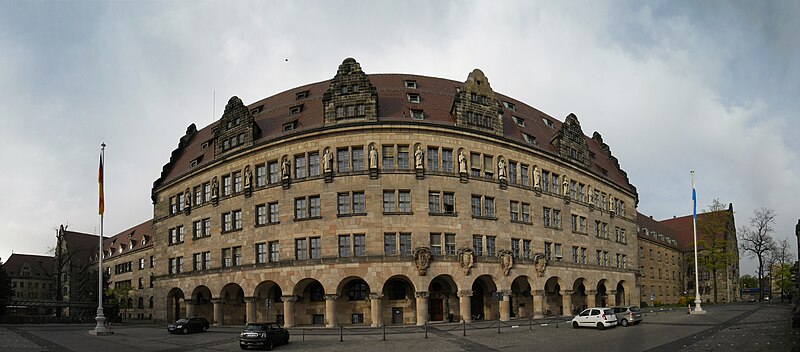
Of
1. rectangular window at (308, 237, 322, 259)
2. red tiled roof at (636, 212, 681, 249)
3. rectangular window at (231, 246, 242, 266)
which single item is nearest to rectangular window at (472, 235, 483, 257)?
rectangular window at (308, 237, 322, 259)

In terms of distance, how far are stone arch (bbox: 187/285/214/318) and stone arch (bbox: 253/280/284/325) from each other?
9249 millimetres

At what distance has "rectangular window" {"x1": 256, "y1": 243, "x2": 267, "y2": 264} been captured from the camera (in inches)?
1923

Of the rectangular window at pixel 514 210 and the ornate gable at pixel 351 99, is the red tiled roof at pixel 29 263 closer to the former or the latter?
the ornate gable at pixel 351 99

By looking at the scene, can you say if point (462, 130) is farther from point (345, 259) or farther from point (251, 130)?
point (251, 130)

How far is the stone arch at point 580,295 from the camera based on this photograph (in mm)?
59844

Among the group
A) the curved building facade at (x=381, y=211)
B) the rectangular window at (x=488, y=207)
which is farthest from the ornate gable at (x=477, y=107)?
the rectangular window at (x=488, y=207)

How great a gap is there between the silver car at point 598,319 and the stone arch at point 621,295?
31.6 metres

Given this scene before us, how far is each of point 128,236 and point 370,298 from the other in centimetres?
7510

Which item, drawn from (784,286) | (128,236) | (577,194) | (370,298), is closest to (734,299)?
(784,286)

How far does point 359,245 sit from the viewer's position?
44.9 m

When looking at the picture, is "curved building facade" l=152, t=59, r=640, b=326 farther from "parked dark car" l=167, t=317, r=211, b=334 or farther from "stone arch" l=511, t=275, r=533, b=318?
"parked dark car" l=167, t=317, r=211, b=334

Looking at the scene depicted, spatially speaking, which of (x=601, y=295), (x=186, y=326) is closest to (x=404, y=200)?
(x=186, y=326)

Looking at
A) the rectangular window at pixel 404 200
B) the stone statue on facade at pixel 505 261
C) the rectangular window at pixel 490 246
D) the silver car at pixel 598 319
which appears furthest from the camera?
the rectangular window at pixel 490 246

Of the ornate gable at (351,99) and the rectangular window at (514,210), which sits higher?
the ornate gable at (351,99)
